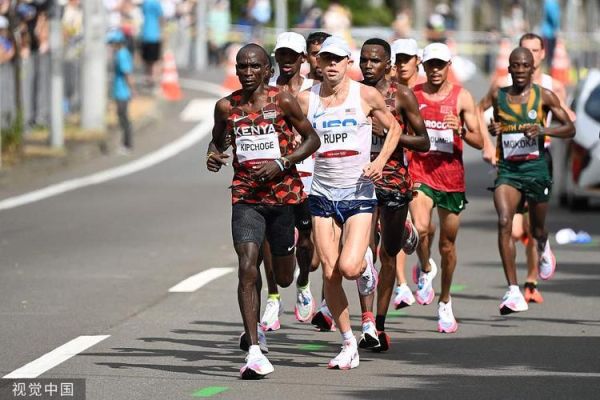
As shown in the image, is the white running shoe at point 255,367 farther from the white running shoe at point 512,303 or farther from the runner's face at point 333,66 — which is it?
the white running shoe at point 512,303

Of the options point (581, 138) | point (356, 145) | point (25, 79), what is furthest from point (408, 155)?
point (25, 79)

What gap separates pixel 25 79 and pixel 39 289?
582 inches

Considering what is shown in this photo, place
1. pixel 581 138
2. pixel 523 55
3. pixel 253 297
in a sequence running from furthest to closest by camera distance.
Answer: pixel 581 138 < pixel 523 55 < pixel 253 297

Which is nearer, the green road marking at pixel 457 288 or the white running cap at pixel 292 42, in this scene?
the white running cap at pixel 292 42

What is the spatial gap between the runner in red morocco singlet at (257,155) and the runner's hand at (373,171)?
1.13ft

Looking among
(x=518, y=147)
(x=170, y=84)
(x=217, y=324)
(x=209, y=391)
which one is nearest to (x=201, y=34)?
(x=170, y=84)

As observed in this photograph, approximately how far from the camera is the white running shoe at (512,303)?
12.6 m

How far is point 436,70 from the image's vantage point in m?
12.5

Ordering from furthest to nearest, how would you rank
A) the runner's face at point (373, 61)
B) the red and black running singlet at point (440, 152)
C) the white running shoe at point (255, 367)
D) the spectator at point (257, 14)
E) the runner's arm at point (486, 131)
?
the spectator at point (257, 14)
the runner's arm at point (486, 131)
the red and black running singlet at point (440, 152)
the runner's face at point (373, 61)
the white running shoe at point (255, 367)

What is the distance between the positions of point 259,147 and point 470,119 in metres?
2.54

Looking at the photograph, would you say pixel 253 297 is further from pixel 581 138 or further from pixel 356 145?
pixel 581 138

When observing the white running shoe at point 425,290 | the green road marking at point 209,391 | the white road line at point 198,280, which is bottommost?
the white road line at point 198,280

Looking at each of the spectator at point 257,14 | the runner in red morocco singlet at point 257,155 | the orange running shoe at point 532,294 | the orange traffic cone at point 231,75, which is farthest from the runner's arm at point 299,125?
the spectator at point 257,14

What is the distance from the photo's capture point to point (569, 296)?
536 inches
